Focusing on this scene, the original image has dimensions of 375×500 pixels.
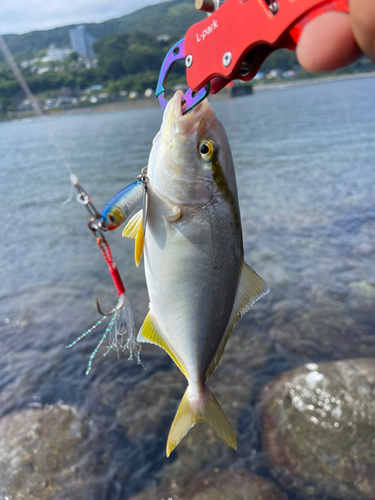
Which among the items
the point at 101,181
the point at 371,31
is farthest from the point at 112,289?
the point at 101,181

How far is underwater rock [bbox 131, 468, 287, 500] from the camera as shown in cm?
387

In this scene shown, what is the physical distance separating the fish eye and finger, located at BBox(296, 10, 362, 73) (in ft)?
3.08

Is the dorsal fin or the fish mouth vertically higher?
the fish mouth

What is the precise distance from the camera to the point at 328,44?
1.08 meters

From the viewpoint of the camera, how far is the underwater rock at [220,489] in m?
3.87

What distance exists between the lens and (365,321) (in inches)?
247

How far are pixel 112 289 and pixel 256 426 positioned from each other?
16.1 feet

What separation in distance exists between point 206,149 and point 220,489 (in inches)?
150

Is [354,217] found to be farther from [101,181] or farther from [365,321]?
[101,181]

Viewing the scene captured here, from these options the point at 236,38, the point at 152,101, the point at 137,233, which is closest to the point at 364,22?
the point at 236,38

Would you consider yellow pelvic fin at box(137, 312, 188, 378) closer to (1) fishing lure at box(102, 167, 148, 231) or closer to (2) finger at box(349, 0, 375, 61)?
(1) fishing lure at box(102, 167, 148, 231)

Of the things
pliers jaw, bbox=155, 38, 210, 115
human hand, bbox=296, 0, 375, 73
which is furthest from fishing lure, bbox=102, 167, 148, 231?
human hand, bbox=296, 0, 375, 73

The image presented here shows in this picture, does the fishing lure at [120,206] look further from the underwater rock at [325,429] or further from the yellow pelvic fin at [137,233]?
the underwater rock at [325,429]

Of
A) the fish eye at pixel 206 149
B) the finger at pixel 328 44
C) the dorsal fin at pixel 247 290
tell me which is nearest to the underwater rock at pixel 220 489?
the dorsal fin at pixel 247 290
